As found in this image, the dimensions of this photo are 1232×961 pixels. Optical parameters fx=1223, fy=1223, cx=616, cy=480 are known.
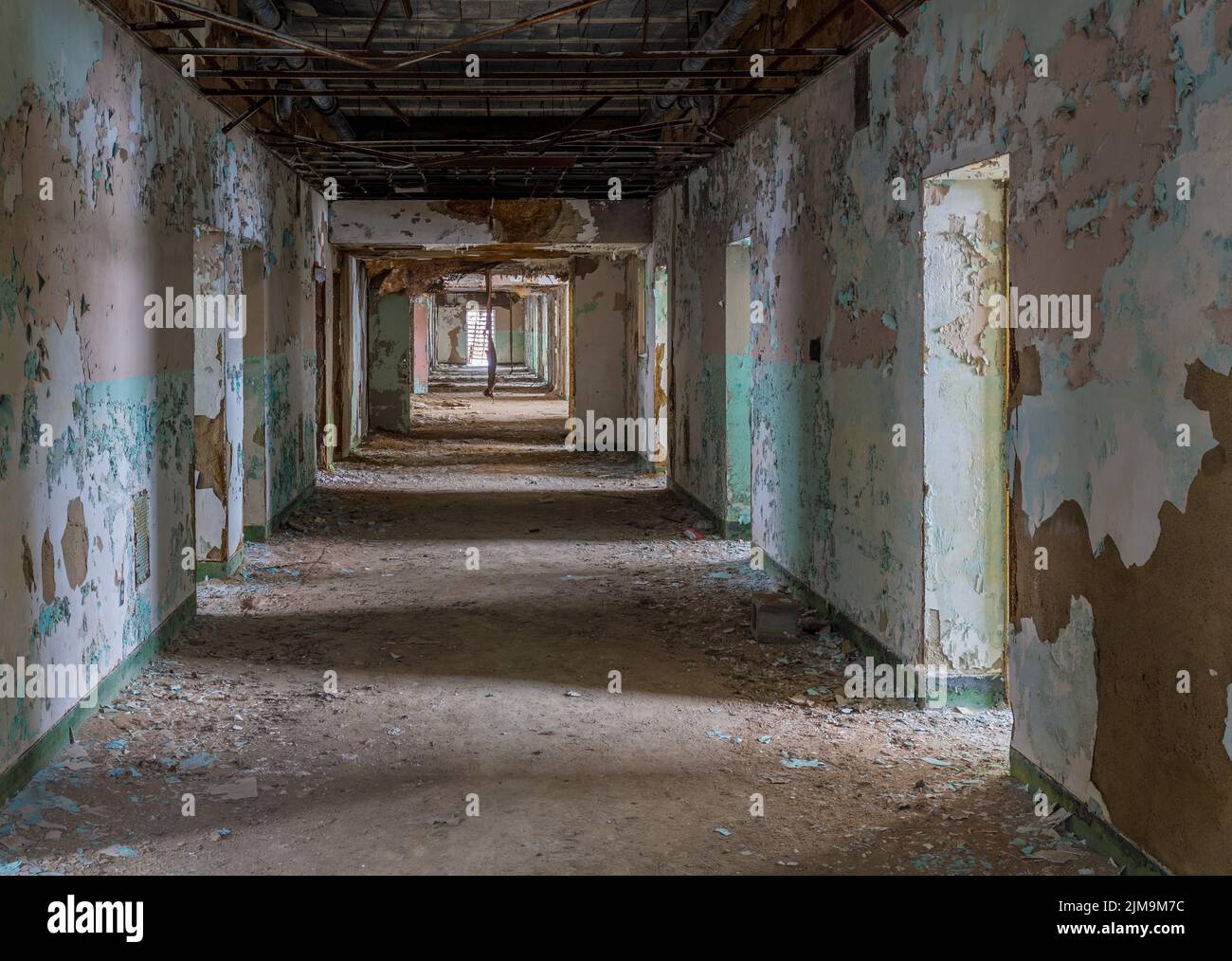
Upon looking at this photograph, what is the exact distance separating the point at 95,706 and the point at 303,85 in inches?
191

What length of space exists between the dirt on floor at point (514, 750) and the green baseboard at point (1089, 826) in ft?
0.18

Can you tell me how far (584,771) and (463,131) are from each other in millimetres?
8683

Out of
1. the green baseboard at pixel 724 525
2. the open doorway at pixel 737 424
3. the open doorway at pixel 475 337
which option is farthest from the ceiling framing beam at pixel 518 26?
the open doorway at pixel 475 337

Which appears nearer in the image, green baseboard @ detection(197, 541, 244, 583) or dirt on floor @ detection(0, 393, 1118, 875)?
dirt on floor @ detection(0, 393, 1118, 875)

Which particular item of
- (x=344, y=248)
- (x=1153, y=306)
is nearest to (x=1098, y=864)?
(x=1153, y=306)

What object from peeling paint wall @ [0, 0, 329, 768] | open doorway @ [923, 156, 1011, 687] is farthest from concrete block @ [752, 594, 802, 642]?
peeling paint wall @ [0, 0, 329, 768]

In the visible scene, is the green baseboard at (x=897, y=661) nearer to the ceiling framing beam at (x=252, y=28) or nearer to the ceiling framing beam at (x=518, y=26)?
the ceiling framing beam at (x=518, y=26)

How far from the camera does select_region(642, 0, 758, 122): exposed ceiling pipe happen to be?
6884mm

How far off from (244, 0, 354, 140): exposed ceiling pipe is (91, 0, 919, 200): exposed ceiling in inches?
0.6

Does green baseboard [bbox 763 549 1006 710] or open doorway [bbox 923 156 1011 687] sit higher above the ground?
open doorway [bbox 923 156 1011 687]

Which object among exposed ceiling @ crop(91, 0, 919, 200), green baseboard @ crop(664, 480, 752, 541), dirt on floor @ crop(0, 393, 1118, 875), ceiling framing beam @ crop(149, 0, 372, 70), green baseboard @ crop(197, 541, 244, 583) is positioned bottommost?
dirt on floor @ crop(0, 393, 1118, 875)

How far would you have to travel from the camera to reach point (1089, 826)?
12.0 ft

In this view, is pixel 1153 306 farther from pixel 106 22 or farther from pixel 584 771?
pixel 106 22

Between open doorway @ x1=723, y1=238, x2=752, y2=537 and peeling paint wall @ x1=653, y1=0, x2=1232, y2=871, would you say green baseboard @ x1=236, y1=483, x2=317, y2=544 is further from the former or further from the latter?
peeling paint wall @ x1=653, y1=0, x2=1232, y2=871
